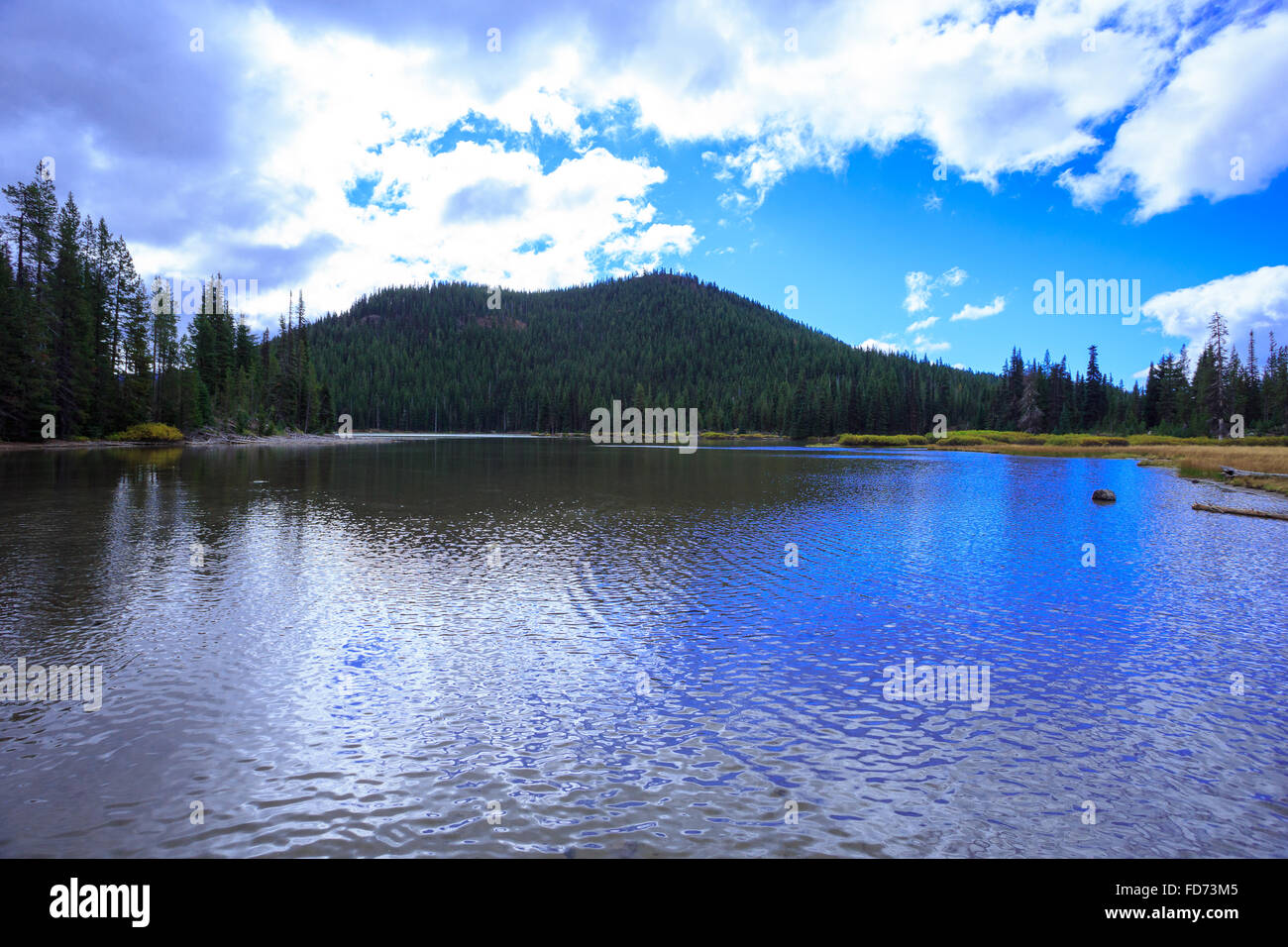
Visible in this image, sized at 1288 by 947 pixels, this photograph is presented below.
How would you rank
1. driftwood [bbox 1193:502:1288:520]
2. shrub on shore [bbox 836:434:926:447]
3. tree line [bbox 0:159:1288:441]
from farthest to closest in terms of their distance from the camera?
shrub on shore [bbox 836:434:926:447] → tree line [bbox 0:159:1288:441] → driftwood [bbox 1193:502:1288:520]

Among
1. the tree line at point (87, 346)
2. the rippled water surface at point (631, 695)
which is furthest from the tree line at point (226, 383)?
the rippled water surface at point (631, 695)

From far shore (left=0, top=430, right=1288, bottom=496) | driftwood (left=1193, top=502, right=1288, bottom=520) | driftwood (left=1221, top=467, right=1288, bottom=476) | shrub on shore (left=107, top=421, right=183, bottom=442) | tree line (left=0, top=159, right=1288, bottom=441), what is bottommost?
driftwood (left=1193, top=502, right=1288, bottom=520)

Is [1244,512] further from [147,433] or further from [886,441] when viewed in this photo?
[886,441]

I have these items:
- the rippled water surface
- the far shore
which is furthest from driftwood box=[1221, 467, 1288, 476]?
the rippled water surface

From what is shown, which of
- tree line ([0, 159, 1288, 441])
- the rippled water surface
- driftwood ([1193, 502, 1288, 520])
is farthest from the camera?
tree line ([0, 159, 1288, 441])

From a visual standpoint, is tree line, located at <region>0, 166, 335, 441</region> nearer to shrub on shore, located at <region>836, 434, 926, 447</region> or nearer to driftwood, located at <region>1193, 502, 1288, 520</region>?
driftwood, located at <region>1193, 502, 1288, 520</region>

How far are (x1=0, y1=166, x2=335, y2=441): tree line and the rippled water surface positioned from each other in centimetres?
5105

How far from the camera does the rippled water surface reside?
21.5 ft

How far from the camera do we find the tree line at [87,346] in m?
59.2

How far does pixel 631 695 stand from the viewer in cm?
984

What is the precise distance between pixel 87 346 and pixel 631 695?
83000mm
